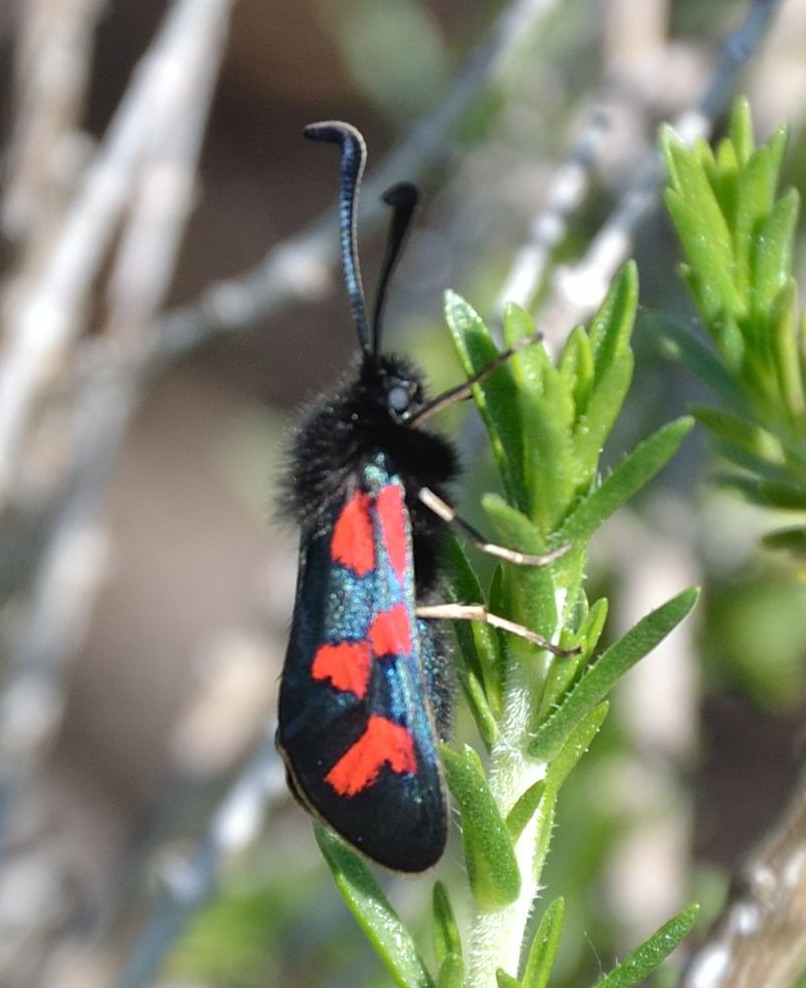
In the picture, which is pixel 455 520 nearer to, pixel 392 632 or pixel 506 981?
pixel 392 632

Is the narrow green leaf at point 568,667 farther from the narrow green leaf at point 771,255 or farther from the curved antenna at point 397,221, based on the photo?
the curved antenna at point 397,221

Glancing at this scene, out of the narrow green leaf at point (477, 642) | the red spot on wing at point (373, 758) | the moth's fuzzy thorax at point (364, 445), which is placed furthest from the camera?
the moth's fuzzy thorax at point (364, 445)

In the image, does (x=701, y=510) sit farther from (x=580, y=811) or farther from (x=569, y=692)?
(x=569, y=692)

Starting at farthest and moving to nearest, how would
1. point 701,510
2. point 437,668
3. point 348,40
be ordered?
point 348,40 < point 701,510 < point 437,668

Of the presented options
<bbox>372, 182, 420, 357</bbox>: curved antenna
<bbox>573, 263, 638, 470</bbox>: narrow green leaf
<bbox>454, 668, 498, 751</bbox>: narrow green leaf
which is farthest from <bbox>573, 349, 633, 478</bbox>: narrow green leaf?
<bbox>372, 182, 420, 357</bbox>: curved antenna

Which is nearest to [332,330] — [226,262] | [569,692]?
[226,262]

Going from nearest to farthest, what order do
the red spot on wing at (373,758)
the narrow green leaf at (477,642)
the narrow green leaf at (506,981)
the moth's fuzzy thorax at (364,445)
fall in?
the narrow green leaf at (506,981)
the narrow green leaf at (477,642)
the red spot on wing at (373,758)
the moth's fuzzy thorax at (364,445)

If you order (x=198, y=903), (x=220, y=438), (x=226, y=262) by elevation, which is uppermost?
(x=198, y=903)

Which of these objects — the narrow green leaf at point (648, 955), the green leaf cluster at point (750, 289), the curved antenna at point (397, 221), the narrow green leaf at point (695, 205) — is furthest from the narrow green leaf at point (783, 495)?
the curved antenna at point (397, 221)
